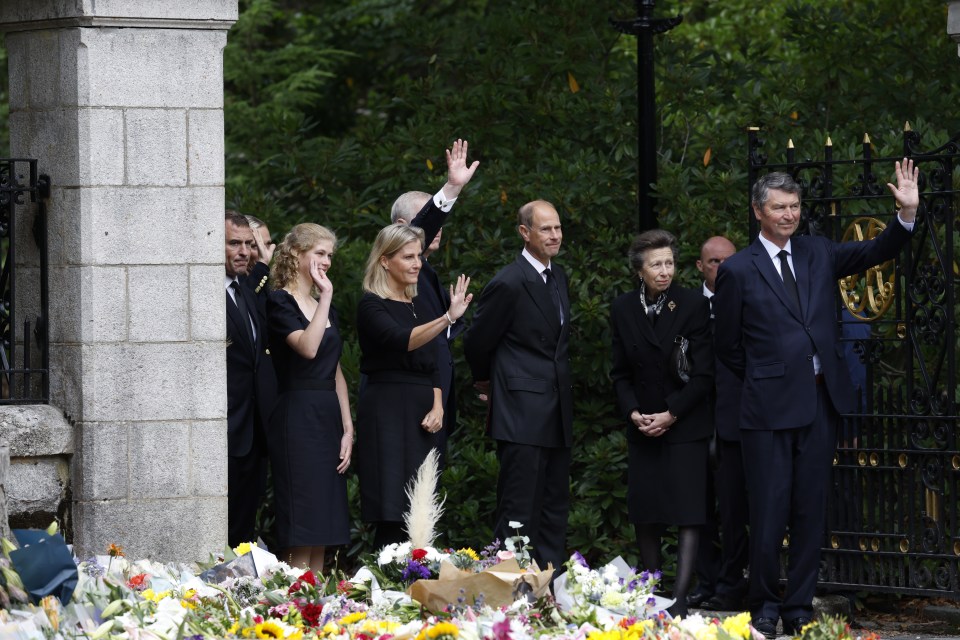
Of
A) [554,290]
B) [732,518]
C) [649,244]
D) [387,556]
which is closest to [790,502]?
[732,518]

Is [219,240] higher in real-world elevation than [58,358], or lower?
higher

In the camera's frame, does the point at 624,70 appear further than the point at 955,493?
Yes

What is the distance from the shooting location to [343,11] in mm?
15930

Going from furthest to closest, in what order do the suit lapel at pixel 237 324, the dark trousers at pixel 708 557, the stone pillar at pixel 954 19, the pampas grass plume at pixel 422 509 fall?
the dark trousers at pixel 708 557 < the suit lapel at pixel 237 324 < the stone pillar at pixel 954 19 < the pampas grass plume at pixel 422 509

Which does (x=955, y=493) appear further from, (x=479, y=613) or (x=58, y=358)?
(x=58, y=358)

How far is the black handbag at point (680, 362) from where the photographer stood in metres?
8.33

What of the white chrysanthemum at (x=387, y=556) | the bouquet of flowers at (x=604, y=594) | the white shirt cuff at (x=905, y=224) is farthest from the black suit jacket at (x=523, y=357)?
the bouquet of flowers at (x=604, y=594)

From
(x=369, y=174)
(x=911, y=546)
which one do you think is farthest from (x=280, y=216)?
(x=911, y=546)

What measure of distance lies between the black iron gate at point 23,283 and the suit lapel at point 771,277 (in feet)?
10.9

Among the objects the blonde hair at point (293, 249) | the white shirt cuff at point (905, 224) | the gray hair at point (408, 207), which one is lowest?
the blonde hair at point (293, 249)

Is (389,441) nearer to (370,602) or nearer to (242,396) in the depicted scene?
(242,396)

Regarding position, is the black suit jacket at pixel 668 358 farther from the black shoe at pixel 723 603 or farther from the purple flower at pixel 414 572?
the purple flower at pixel 414 572

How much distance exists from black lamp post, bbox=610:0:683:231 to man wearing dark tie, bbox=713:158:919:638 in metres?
1.69

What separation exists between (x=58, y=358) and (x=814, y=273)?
3556 mm
